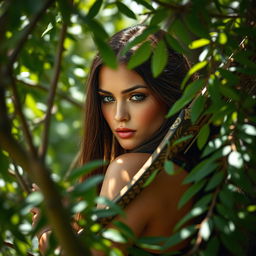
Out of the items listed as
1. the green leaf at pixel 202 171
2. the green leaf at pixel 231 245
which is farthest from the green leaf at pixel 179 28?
the green leaf at pixel 231 245

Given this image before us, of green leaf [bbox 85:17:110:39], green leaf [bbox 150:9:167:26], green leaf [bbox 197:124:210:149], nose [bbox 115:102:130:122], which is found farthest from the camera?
nose [bbox 115:102:130:122]

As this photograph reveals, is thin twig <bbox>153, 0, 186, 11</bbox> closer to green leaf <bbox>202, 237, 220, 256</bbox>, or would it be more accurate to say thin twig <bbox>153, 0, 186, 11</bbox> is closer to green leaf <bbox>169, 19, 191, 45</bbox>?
green leaf <bbox>169, 19, 191, 45</bbox>

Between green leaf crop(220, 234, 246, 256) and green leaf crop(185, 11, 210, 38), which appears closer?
green leaf crop(220, 234, 246, 256)

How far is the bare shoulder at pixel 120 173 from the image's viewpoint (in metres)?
2.22

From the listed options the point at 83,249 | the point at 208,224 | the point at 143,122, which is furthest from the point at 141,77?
the point at 83,249

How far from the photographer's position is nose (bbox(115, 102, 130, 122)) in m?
2.48

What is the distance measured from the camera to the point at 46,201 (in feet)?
4.32

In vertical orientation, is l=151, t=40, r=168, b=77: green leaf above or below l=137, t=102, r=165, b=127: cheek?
above

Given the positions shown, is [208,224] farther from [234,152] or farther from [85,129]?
[85,129]

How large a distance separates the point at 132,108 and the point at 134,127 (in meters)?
0.08

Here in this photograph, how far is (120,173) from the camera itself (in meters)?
2.25

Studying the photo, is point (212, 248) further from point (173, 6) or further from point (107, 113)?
point (107, 113)

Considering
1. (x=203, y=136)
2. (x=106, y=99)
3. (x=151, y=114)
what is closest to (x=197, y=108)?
(x=203, y=136)

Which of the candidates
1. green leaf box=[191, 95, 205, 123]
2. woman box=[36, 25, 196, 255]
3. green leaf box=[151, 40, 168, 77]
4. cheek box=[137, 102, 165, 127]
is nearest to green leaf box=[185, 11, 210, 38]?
green leaf box=[151, 40, 168, 77]
